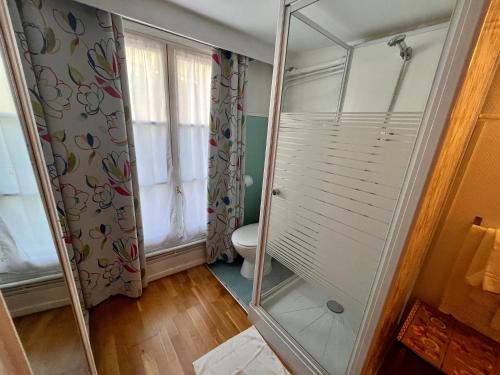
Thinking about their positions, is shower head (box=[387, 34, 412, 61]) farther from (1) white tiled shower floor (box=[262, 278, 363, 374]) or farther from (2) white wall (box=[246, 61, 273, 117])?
(1) white tiled shower floor (box=[262, 278, 363, 374])

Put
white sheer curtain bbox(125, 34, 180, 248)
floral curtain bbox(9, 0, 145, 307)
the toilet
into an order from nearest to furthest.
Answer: floral curtain bbox(9, 0, 145, 307) → white sheer curtain bbox(125, 34, 180, 248) → the toilet

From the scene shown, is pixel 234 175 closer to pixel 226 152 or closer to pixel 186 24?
pixel 226 152

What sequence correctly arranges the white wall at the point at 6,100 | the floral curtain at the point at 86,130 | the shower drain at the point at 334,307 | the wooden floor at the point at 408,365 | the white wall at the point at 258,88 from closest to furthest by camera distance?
the white wall at the point at 6,100
the wooden floor at the point at 408,365
the floral curtain at the point at 86,130
the shower drain at the point at 334,307
the white wall at the point at 258,88

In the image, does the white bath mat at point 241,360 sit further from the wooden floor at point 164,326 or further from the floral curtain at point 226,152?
the floral curtain at point 226,152

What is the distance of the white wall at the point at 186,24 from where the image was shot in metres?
1.22

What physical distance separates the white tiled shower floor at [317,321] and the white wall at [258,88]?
172 centimetres

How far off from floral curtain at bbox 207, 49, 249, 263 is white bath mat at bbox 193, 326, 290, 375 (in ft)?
2.87

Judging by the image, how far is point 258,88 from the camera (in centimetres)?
214

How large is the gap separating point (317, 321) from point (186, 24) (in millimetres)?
2399

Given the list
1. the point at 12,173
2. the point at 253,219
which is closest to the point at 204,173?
the point at 253,219

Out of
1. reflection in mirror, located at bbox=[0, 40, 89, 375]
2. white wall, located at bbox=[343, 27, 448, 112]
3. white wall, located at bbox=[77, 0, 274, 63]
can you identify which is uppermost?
white wall, located at bbox=[77, 0, 274, 63]

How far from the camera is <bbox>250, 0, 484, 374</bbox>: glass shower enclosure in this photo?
2.67 feet

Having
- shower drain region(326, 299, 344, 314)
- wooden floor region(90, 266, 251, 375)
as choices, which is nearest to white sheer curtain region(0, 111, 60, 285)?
wooden floor region(90, 266, 251, 375)

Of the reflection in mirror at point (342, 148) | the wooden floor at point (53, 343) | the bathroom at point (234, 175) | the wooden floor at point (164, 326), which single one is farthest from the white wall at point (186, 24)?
the wooden floor at point (164, 326)
